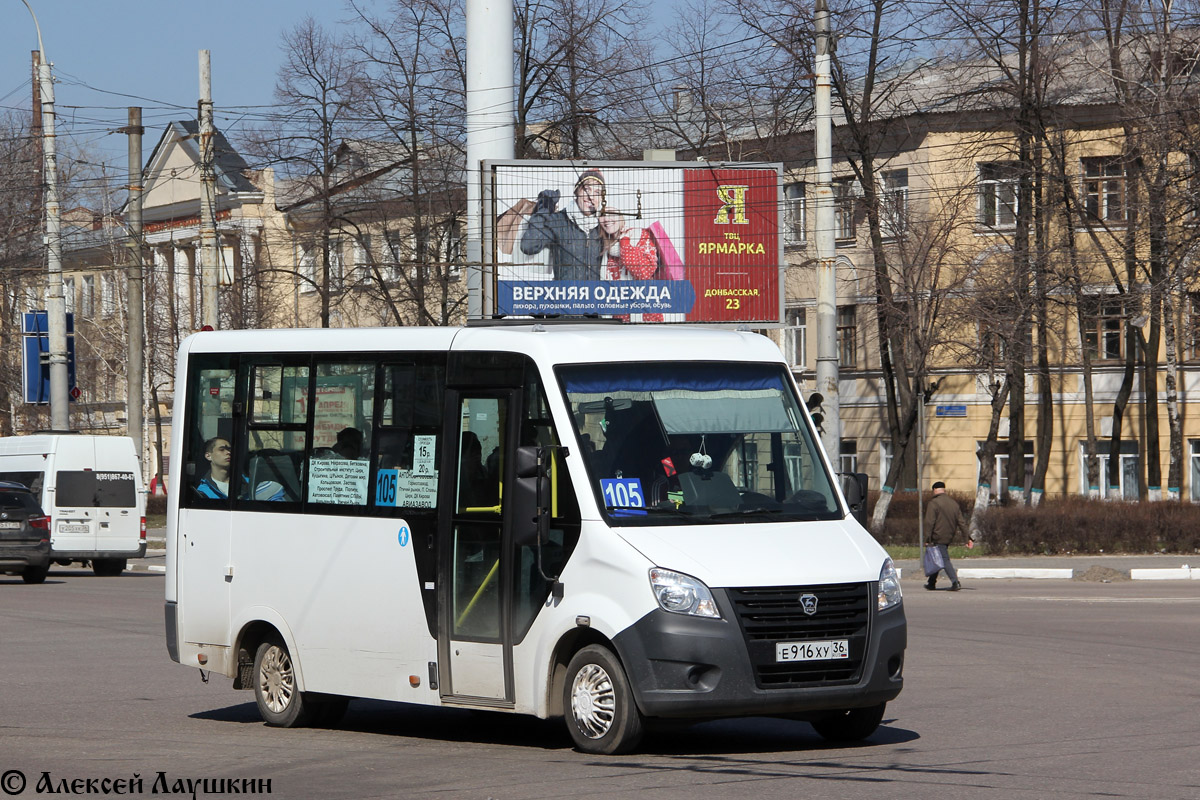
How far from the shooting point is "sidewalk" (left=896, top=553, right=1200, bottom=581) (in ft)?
87.4

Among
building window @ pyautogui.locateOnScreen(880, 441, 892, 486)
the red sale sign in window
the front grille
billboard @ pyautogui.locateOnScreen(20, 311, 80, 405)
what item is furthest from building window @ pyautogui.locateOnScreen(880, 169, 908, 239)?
the front grille

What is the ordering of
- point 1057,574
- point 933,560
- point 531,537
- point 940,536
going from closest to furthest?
1. point 531,537
2. point 933,560
3. point 940,536
4. point 1057,574

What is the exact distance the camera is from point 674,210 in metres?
33.9

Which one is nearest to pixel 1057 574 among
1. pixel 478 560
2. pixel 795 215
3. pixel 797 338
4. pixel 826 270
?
pixel 826 270

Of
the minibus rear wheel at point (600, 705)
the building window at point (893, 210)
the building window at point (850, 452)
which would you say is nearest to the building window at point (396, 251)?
the building window at point (893, 210)

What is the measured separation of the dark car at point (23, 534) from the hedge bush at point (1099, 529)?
56.4ft

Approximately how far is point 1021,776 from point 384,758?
3.53m

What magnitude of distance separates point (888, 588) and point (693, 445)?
135 cm

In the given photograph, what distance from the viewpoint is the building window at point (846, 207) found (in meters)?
44.3

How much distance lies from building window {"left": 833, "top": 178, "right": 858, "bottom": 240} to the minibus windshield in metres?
33.5

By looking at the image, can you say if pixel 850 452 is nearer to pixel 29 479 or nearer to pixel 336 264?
pixel 336 264

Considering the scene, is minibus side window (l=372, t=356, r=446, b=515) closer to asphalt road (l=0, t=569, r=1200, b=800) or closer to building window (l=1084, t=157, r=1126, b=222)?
asphalt road (l=0, t=569, r=1200, b=800)

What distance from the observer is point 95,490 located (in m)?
32.1

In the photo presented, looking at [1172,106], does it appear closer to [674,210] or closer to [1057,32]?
[1057,32]
